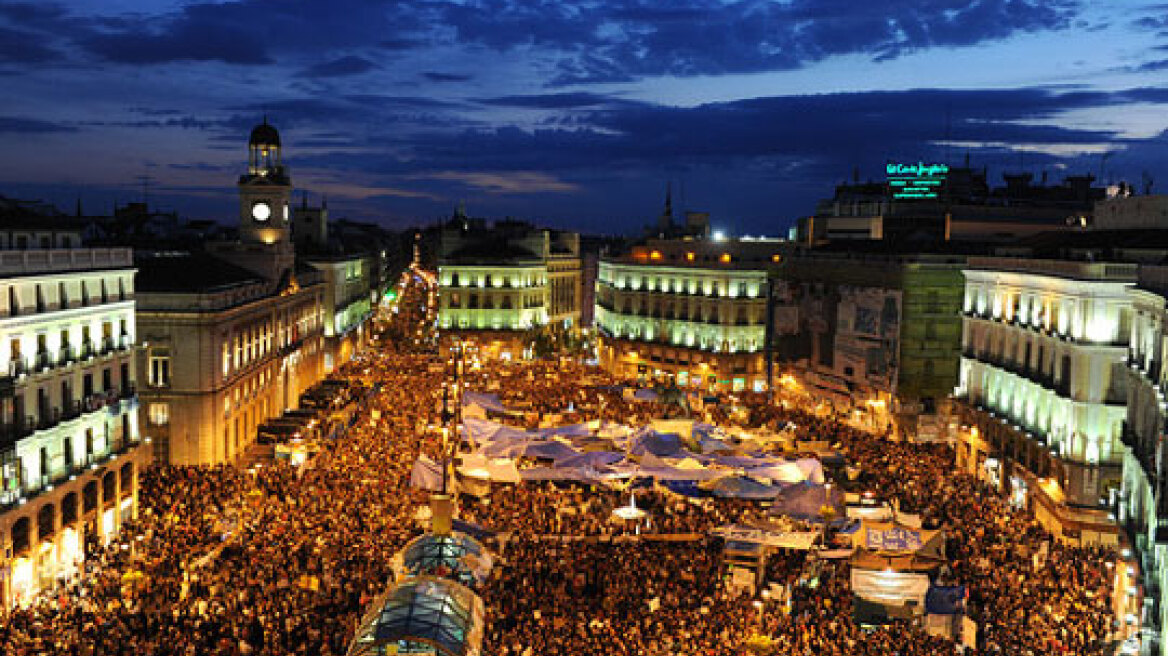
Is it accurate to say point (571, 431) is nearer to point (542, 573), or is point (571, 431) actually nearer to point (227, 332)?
point (227, 332)

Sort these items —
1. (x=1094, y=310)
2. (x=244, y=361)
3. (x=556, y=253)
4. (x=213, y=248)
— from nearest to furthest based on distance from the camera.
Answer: (x=1094, y=310) < (x=244, y=361) < (x=213, y=248) < (x=556, y=253)

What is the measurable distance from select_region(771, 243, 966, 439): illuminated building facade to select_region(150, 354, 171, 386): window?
36.9m

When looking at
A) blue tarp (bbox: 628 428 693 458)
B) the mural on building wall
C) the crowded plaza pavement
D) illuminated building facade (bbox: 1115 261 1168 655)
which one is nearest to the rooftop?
the crowded plaza pavement

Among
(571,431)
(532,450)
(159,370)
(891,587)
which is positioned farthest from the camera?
(159,370)

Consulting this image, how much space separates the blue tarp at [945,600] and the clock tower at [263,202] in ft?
189

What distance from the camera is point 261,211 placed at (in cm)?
7825

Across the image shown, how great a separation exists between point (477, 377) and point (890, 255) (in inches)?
1215

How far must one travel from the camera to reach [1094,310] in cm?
4503

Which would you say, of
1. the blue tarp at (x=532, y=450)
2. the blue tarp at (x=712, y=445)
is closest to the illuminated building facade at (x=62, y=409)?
the blue tarp at (x=532, y=450)

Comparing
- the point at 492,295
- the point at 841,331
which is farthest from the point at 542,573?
the point at 492,295

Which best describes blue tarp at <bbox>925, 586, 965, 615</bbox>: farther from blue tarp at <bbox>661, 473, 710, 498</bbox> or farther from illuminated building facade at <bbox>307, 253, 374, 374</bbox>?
illuminated building facade at <bbox>307, 253, 374, 374</bbox>

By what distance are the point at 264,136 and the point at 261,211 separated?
200 inches

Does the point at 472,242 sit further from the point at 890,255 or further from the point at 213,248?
the point at 890,255

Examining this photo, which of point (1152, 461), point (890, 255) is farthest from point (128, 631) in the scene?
point (890, 255)
